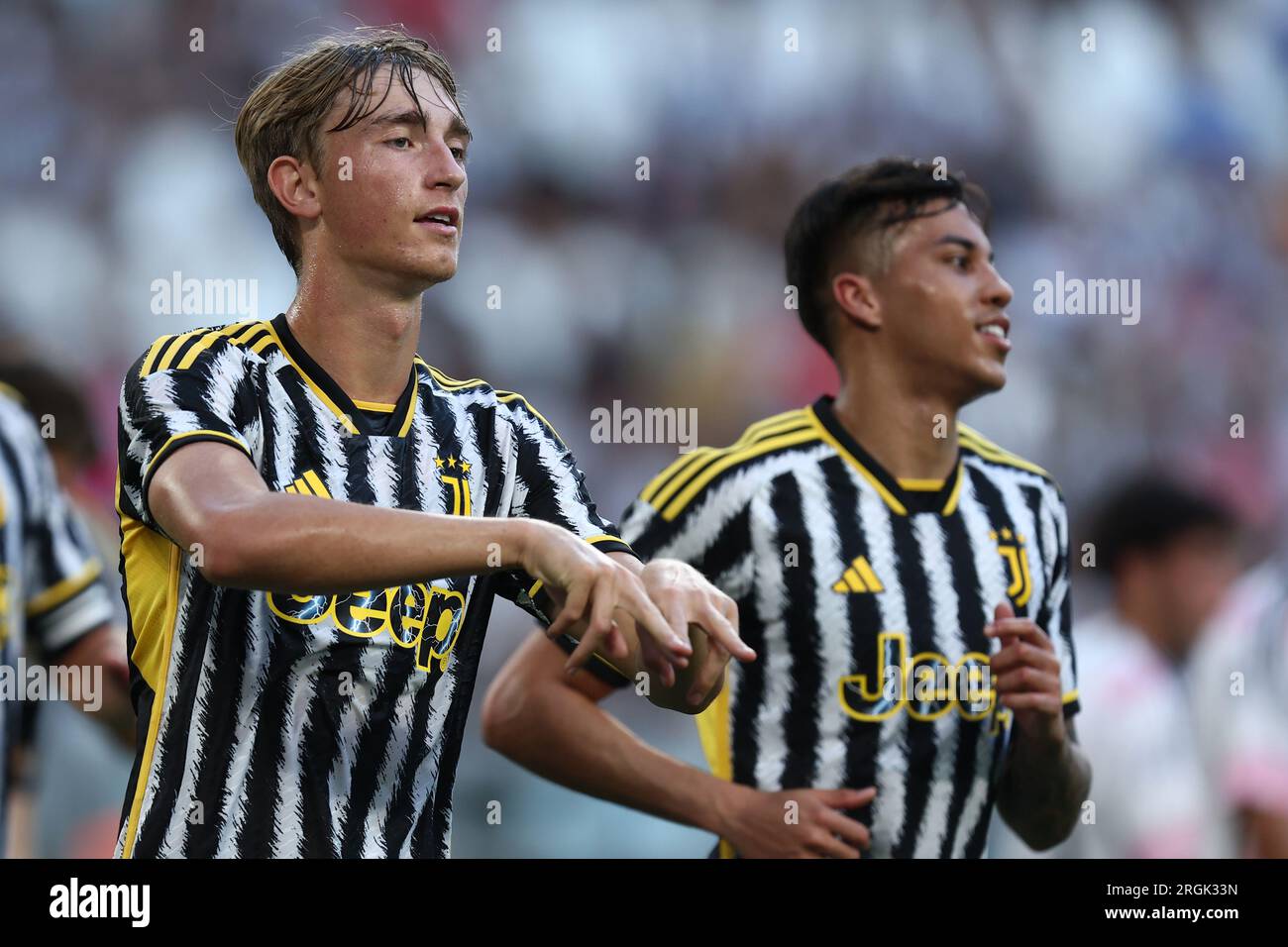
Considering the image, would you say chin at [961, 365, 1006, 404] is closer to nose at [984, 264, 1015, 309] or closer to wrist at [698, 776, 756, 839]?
nose at [984, 264, 1015, 309]

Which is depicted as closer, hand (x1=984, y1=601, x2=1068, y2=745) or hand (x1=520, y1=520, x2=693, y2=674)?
hand (x1=520, y1=520, x2=693, y2=674)

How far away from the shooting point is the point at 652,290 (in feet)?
15.5

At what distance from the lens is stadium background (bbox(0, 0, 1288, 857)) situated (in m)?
4.32

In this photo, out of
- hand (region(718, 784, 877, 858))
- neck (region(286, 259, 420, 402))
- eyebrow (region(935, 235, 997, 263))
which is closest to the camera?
neck (region(286, 259, 420, 402))

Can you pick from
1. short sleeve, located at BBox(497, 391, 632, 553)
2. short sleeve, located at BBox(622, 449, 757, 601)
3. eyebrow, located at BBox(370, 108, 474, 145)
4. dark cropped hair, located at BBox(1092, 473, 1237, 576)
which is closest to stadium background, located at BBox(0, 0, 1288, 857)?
dark cropped hair, located at BBox(1092, 473, 1237, 576)

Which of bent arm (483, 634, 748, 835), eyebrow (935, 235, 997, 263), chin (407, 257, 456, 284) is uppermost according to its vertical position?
eyebrow (935, 235, 997, 263)

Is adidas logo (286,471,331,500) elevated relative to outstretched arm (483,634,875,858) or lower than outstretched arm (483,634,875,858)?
elevated

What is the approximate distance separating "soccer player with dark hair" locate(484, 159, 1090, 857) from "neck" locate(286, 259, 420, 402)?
907 millimetres

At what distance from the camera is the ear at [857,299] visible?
3.06 m

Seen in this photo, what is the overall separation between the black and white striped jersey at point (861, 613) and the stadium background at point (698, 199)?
143 centimetres

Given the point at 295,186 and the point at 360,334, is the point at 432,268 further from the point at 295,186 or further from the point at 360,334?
the point at 295,186

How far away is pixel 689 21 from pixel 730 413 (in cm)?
132
